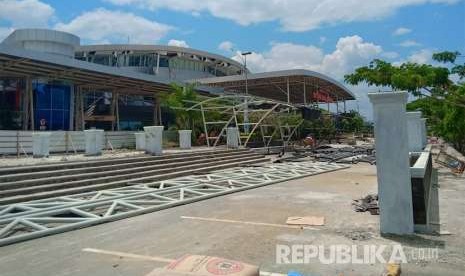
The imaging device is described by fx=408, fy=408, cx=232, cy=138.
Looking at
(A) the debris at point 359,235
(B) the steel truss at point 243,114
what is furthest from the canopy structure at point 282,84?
(A) the debris at point 359,235

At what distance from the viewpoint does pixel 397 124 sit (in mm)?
6633

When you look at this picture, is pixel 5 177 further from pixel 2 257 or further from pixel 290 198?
pixel 290 198

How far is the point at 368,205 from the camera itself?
8.77m

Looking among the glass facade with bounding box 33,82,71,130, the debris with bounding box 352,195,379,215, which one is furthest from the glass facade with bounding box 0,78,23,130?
the debris with bounding box 352,195,379,215

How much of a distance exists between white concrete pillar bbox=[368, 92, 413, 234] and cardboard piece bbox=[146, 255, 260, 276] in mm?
4085

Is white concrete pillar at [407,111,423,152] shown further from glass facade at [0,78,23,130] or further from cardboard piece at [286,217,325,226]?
glass facade at [0,78,23,130]

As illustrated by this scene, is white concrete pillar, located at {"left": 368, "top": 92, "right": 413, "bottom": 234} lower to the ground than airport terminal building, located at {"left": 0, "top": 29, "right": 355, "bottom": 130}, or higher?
lower

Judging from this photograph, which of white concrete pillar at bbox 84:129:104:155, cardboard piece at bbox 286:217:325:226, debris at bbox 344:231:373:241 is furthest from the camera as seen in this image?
white concrete pillar at bbox 84:129:104:155

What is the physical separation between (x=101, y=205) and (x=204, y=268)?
6.90 meters

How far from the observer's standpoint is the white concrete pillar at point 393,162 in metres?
6.52

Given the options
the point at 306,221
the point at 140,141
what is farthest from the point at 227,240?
the point at 140,141

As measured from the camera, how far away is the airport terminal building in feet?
93.2

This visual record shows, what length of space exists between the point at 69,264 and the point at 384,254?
4306 mm

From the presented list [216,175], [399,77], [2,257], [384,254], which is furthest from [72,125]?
[384,254]
